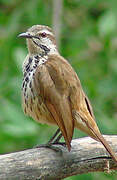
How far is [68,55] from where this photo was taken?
33.3 ft

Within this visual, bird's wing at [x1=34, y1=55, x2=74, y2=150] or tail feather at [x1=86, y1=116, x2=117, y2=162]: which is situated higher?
bird's wing at [x1=34, y1=55, x2=74, y2=150]

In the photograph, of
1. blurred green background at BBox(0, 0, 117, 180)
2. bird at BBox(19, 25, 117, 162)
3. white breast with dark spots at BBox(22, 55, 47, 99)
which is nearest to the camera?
Answer: bird at BBox(19, 25, 117, 162)

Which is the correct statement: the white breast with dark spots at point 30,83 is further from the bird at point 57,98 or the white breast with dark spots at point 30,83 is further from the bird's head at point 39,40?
the bird's head at point 39,40

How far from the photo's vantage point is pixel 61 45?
10344 mm

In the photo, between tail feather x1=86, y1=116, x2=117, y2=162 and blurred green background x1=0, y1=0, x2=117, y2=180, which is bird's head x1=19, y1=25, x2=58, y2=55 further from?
tail feather x1=86, y1=116, x2=117, y2=162

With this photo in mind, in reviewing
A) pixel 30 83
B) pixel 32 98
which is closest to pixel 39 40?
pixel 30 83

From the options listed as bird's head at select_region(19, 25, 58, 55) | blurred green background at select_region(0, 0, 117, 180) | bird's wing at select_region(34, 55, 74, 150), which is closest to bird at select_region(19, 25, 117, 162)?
bird's wing at select_region(34, 55, 74, 150)

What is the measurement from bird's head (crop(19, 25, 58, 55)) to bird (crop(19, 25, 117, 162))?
130 millimetres

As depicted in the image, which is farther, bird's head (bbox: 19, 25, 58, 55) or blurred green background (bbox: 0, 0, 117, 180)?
blurred green background (bbox: 0, 0, 117, 180)

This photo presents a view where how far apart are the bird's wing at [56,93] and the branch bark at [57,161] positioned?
13.5 inches

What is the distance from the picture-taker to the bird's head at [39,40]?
27.3 feet

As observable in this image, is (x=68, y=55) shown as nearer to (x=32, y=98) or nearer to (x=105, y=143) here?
(x=32, y=98)

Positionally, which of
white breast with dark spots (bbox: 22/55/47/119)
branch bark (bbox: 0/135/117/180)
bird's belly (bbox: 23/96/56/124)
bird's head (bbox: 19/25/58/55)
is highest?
bird's head (bbox: 19/25/58/55)

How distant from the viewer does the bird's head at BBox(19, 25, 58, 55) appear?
328 inches
